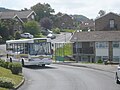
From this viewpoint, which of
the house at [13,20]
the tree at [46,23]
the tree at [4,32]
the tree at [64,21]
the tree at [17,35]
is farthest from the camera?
the tree at [64,21]

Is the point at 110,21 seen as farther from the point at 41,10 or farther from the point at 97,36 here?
the point at 41,10

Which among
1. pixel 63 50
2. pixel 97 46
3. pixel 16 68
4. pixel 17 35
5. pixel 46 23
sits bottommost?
pixel 16 68

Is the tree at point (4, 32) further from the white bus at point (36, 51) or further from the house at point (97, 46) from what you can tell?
the white bus at point (36, 51)

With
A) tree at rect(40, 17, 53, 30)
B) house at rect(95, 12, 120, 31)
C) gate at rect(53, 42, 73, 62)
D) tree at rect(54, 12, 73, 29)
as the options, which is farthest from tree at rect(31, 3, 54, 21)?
gate at rect(53, 42, 73, 62)

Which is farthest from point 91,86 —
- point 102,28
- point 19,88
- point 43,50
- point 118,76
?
point 102,28

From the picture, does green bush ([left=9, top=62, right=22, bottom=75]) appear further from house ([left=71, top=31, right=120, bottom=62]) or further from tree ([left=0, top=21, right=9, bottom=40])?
tree ([left=0, top=21, right=9, bottom=40])

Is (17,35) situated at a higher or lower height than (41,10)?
lower

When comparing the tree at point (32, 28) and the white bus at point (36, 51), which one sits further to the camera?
the tree at point (32, 28)

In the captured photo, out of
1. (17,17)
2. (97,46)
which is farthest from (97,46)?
(17,17)

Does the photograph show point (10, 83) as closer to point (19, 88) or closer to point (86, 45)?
point (19, 88)

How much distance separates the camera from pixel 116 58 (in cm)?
6650

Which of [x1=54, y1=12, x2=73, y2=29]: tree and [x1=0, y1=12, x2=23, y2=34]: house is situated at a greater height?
[x1=54, y1=12, x2=73, y2=29]: tree

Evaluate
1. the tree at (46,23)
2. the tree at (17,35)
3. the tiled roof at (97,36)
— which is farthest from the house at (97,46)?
the tree at (46,23)

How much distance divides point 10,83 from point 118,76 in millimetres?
6482
